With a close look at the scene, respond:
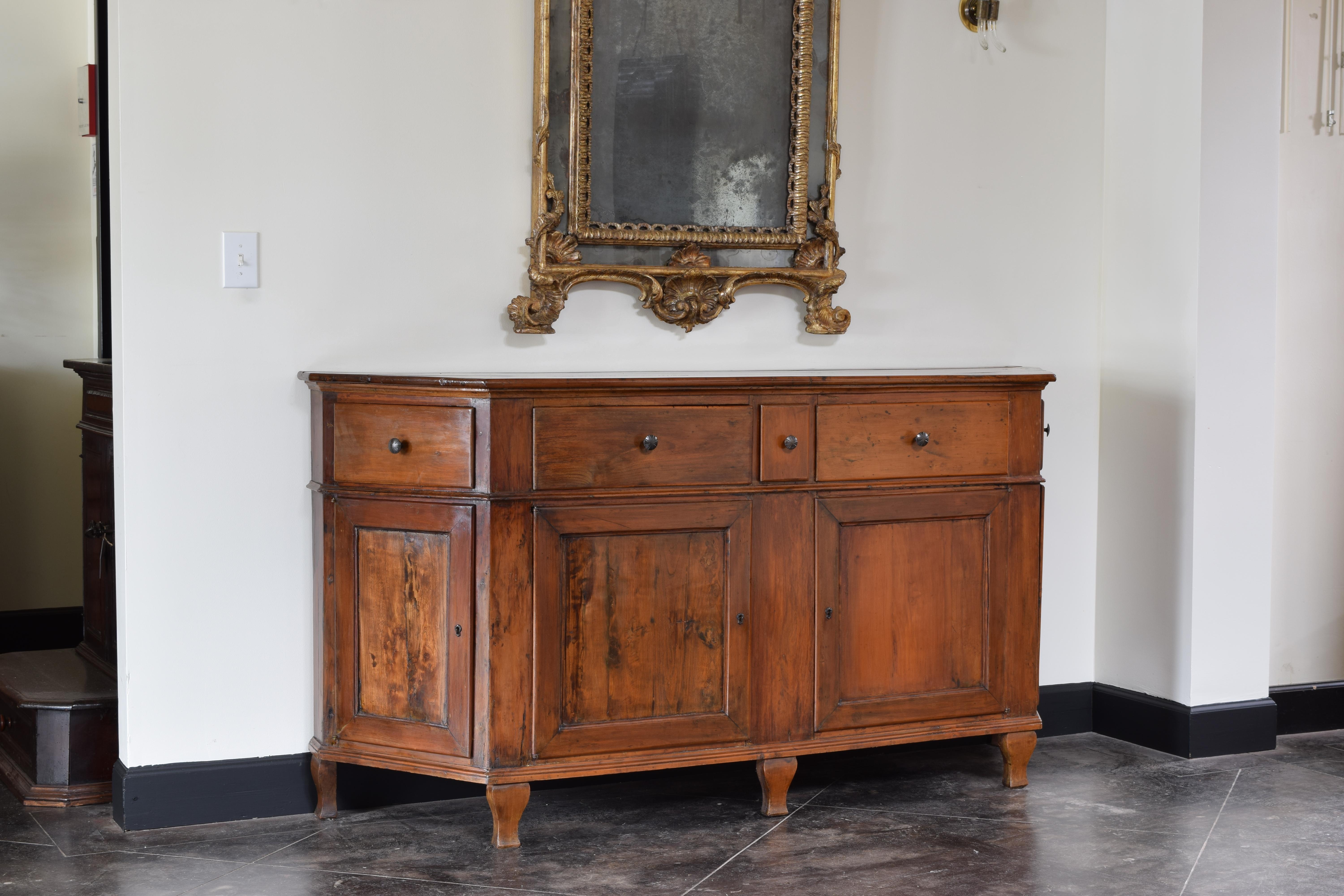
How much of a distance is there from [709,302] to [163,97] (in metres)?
1.25

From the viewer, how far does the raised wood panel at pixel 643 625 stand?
8.78 feet

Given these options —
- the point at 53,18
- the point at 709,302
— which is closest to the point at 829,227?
the point at 709,302

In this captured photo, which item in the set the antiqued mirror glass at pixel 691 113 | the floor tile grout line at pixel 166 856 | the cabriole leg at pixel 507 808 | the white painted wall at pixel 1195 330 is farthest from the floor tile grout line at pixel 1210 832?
the floor tile grout line at pixel 166 856

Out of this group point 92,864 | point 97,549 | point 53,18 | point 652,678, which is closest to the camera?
point 92,864

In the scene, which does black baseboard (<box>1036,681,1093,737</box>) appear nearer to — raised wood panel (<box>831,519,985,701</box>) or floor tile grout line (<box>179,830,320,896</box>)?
→ raised wood panel (<box>831,519,985,701</box>)

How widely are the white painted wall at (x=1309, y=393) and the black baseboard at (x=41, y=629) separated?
3461 mm

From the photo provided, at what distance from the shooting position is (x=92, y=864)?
254 cm

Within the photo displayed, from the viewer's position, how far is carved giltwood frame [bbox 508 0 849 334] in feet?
9.61

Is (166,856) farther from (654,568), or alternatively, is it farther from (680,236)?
(680,236)

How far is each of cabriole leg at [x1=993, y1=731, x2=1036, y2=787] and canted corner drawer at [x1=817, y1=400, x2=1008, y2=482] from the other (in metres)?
0.62

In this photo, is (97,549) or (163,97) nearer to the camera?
(163,97)

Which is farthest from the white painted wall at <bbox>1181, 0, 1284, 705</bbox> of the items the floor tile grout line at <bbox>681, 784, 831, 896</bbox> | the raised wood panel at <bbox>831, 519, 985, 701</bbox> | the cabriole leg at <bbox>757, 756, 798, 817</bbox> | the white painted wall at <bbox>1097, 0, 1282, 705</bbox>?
the cabriole leg at <bbox>757, 756, 798, 817</bbox>

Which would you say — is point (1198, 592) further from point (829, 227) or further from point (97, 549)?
point (97, 549)

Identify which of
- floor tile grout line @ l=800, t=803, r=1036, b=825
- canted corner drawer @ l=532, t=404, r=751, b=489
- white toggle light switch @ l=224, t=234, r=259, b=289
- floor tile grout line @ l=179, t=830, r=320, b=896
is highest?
white toggle light switch @ l=224, t=234, r=259, b=289
